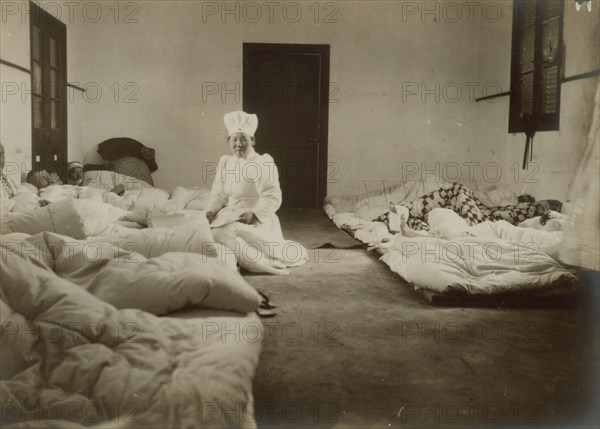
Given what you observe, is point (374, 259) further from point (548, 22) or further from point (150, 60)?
point (150, 60)

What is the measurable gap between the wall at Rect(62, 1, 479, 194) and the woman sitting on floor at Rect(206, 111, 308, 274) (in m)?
2.97

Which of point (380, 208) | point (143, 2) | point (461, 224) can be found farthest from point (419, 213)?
point (143, 2)

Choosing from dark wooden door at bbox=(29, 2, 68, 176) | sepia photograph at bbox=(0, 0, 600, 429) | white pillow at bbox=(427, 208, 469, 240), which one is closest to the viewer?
sepia photograph at bbox=(0, 0, 600, 429)

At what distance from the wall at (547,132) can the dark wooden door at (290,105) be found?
1.94 meters

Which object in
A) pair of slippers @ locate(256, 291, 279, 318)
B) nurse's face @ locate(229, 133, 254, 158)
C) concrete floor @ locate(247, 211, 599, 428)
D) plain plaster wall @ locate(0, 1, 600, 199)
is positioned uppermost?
plain plaster wall @ locate(0, 1, 600, 199)

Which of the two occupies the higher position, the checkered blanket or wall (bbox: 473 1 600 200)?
wall (bbox: 473 1 600 200)

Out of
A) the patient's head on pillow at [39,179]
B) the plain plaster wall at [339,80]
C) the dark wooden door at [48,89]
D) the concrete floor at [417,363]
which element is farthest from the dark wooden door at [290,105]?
the concrete floor at [417,363]

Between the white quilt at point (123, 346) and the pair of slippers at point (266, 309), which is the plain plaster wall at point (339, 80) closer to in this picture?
the pair of slippers at point (266, 309)

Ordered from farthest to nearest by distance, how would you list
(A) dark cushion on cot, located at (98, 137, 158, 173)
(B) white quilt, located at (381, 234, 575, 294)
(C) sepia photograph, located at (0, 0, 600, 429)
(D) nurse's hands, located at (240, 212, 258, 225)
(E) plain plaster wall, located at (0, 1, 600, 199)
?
(E) plain plaster wall, located at (0, 1, 600, 199) < (A) dark cushion on cot, located at (98, 137, 158, 173) < (D) nurse's hands, located at (240, 212, 258, 225) < (B) white quilt, located at (381, 234, 575, 294) < (C) sepia photograph, located at (0, 0, 600, 429)

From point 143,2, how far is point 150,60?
67cm

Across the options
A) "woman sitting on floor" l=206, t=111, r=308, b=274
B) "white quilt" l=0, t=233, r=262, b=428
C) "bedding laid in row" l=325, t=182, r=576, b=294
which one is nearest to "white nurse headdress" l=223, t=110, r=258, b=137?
"woman sitting on floor" l=206, t=111, r=308, b=274

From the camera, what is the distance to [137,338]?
5.94 ft

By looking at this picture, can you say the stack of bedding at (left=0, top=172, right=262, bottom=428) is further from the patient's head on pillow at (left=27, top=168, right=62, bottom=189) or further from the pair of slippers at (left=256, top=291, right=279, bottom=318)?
the patient's head on pillow at (left=27, top=168, right=62, bottom=189)

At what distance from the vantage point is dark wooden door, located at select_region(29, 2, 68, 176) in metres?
5.12
